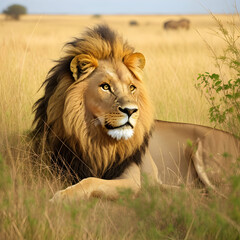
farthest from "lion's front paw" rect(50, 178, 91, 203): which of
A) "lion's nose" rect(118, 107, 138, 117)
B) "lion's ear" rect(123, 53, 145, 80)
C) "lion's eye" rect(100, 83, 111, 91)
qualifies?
"lion's ear" rect(123, 53, 145, 80)

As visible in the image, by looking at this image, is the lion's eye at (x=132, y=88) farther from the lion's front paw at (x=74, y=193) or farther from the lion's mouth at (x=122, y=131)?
the lion's front paw at (x=74, y=193)

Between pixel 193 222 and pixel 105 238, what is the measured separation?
0.56m

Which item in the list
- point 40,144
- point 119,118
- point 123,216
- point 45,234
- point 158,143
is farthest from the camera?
point 158,143

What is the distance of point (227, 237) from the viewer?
301cm

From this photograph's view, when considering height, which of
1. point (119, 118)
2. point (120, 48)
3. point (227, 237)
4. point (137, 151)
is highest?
point (120, 48)

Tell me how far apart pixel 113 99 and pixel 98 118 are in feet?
0.69

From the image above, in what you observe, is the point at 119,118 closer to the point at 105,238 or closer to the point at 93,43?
the point at 93,43

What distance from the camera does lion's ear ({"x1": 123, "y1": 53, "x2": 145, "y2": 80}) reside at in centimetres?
416

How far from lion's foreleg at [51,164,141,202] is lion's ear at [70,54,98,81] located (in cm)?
85

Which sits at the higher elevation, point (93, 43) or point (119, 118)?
point (93, 43)

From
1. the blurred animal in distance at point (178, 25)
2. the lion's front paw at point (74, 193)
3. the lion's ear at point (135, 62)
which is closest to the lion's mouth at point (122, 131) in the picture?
the lion's front paw at point (74, 193)

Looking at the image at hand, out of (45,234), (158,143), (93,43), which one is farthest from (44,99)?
(45,234)

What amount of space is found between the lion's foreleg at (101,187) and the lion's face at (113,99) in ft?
1.27

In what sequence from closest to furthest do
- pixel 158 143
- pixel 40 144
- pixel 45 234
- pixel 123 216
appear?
pixel 45 234
pixel 123 216
pixel 40 144
pixel 158 143
